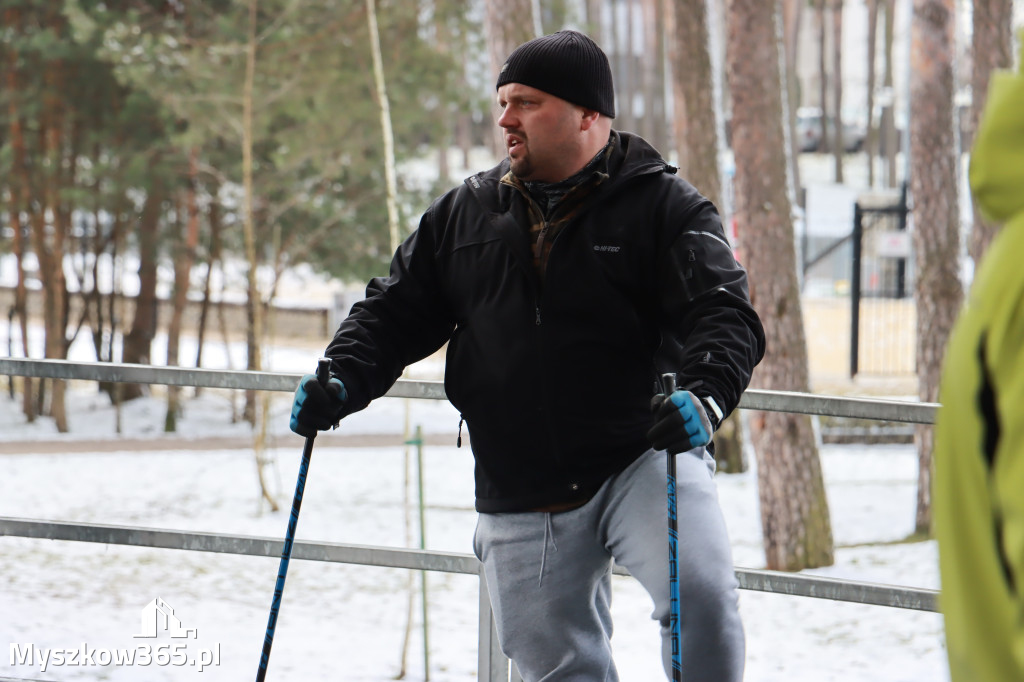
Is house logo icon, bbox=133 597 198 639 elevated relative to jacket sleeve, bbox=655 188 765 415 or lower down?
lower down

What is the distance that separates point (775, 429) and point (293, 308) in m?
18.8

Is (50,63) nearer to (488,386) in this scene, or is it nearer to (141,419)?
(141,419)

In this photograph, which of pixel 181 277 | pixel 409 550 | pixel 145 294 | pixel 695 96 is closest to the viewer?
pixel 409 550

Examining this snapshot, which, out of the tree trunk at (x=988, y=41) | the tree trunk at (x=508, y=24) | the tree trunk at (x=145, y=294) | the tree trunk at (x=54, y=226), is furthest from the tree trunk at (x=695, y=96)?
the tree trunk at (x=54, y=226)

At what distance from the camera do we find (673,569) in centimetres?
251

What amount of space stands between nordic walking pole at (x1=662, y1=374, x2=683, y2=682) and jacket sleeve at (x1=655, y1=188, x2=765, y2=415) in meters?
0.09

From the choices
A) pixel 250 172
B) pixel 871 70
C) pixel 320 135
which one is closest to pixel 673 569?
pixel 250 172

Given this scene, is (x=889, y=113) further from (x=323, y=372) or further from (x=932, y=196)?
(x=323, y=372)

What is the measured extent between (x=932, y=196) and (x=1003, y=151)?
951 cm

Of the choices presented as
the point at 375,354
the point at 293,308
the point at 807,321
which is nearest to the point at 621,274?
the point at 375,354

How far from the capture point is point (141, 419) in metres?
18.4

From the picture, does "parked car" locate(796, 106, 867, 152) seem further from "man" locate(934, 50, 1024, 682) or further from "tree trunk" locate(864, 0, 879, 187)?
"man" locate(934, 50, 1024, 682)

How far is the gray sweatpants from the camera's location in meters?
2.57

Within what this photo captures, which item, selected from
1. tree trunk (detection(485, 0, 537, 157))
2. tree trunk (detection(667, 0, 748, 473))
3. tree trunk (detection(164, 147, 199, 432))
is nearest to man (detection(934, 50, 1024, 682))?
tree trunk (detection(485, 0, 537, 157))
